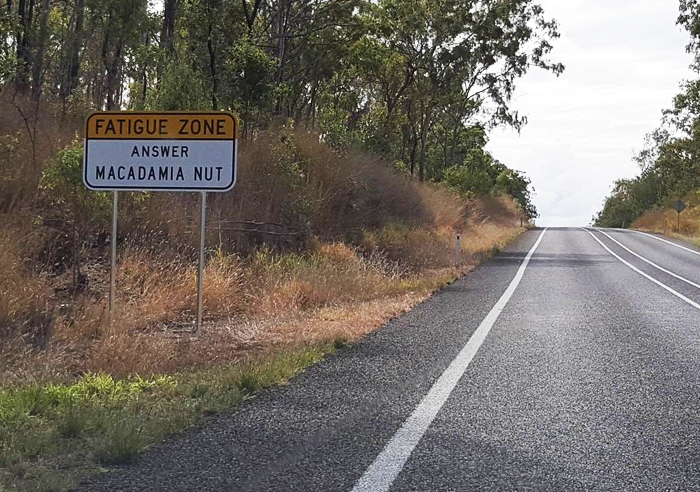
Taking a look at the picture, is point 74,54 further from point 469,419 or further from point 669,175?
point 669,175

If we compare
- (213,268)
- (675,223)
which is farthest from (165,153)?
(675,223)

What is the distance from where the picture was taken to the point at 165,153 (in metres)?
9.85

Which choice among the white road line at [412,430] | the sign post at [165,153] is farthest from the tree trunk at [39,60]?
the white road line at [412,430]

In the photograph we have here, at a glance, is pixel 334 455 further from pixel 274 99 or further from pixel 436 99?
pixel 436 99

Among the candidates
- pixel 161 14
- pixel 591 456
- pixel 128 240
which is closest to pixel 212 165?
pixel 128 240

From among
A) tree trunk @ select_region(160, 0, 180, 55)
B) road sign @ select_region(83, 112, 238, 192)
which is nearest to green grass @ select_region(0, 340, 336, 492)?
road sign @ select_region(83, 112, 238, 192)

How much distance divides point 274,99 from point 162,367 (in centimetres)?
1294

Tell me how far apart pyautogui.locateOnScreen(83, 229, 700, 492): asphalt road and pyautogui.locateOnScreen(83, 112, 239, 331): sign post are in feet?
8.99

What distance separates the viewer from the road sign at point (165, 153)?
9820 millimetres

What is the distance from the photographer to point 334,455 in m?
5.39

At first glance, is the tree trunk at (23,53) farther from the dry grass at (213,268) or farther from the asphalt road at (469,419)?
the asphalt road at (469,419)

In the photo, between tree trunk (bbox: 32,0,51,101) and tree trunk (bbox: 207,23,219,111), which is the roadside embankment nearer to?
tree trunk (bbox: 207,23,219,111)

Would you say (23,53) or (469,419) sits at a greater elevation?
(23,53)

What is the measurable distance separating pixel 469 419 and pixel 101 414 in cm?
278
